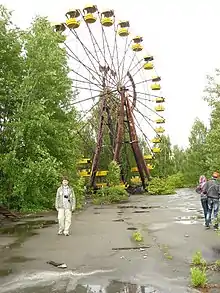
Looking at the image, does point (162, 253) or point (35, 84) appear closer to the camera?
point (162, 253)

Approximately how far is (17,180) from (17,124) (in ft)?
8.17

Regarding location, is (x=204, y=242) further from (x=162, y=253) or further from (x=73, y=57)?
(x=73, y=57)

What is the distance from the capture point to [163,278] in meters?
7.23

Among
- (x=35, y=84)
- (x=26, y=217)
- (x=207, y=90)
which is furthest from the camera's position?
(x=207, y=90)

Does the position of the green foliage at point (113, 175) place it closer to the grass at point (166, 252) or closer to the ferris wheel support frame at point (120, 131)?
the ferris wheel support frame at point (120, 131)

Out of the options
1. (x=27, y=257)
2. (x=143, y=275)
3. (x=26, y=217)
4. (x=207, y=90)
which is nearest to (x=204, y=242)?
(x=143, y=275)

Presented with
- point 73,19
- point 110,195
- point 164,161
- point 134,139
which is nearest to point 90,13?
point 73,19

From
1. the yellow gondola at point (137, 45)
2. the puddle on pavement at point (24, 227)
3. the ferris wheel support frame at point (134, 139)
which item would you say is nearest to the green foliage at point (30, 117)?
the puddle on pavement at point (24, 227)

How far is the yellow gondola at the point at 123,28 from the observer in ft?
125

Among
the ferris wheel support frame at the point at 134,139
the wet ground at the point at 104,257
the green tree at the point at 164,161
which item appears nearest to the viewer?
the wet ground at the point at 104,257

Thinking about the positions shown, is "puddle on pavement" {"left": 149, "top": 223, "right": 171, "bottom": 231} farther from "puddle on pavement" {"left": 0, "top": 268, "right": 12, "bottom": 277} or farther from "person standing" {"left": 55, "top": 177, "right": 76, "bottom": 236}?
"puddle on pavement" {"left": 0, "top": 268, "right": 12, "bottom": 277}

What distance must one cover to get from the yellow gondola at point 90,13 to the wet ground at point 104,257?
79.8ft

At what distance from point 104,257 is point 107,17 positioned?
102 feet

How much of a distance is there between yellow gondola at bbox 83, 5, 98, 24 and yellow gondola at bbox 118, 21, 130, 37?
3.39 m
